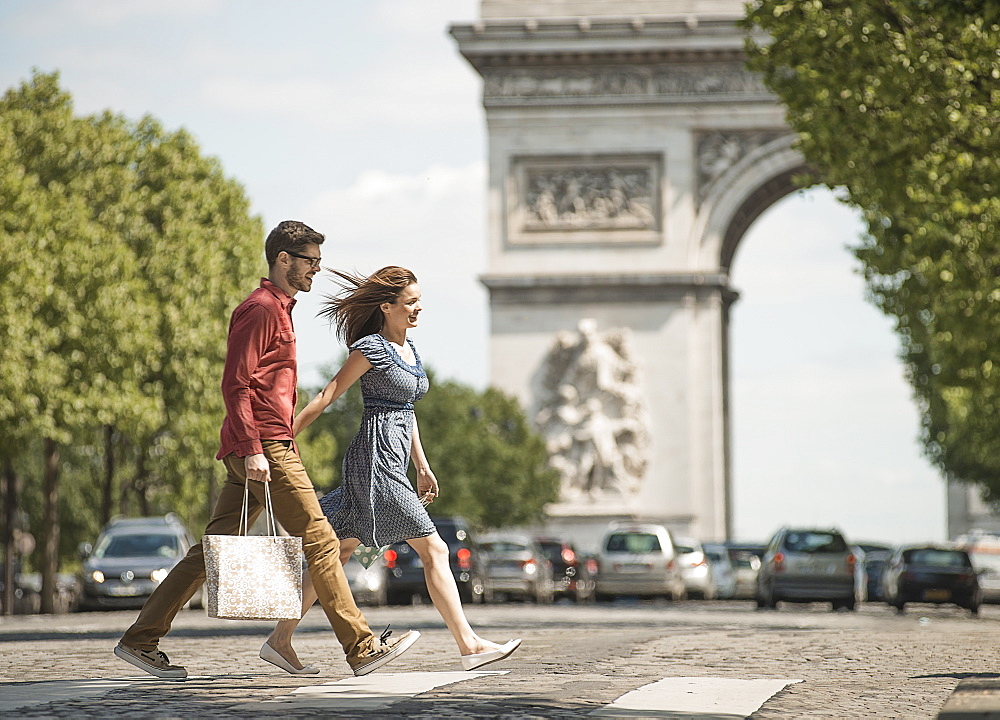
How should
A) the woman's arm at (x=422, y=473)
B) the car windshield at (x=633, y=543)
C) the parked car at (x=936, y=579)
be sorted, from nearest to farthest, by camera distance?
1. the woman's arm at (x=422, y=473)
2. the parked car at (x=936, y=579)
3. the car windshield at (x=633, y=543)

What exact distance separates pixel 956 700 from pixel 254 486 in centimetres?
348

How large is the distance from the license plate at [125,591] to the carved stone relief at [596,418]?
1402cm

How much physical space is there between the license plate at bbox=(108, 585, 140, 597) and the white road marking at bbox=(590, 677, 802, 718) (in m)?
20.3

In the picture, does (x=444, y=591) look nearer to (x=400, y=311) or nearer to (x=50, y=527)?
(x=400, y=311)

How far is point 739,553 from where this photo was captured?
4272 cm

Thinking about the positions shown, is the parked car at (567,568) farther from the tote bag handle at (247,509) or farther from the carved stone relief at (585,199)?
the tote bag handle at (247,509)

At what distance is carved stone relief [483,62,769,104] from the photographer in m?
42.3

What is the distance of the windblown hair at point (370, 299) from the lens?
975 cm

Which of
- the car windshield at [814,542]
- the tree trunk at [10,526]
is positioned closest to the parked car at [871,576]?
the car windshield at [814,542]

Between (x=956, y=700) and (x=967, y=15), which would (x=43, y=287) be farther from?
(x=956, y=700)

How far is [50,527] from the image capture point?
33.2 metres

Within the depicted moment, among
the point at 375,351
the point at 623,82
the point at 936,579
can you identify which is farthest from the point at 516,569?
the point at 375,351

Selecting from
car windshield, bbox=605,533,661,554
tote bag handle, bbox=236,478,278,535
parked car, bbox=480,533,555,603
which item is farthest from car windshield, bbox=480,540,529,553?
tote bag handle, bbox=236,478,278,535

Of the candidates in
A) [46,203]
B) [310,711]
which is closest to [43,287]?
[46,203]
